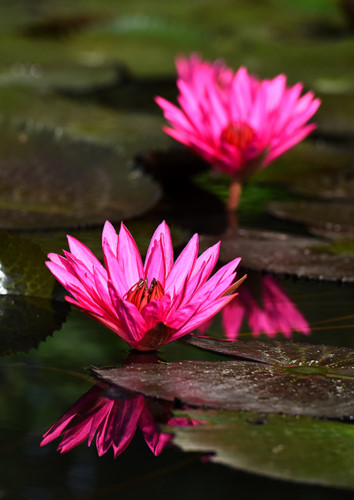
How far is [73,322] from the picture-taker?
1.18 m

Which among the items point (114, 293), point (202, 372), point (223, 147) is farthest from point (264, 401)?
point (223, 147)

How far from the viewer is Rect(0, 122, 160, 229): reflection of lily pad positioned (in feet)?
5.40

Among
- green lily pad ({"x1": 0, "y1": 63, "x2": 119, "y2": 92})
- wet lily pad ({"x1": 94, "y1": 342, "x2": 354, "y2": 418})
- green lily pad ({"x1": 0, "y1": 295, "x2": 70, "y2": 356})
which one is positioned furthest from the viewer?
green lily pad ({"x1": 0, "y1": 63, "x2": 119, "y2": 92})

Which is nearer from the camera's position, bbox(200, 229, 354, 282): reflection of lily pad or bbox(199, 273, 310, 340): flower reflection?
bbox(199, 273, 310, 340): flower reflection

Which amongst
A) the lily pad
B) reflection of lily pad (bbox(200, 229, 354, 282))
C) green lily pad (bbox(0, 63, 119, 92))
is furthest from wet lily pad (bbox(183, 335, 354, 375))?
green lily pad (bbox(0, 63, 119, 92))

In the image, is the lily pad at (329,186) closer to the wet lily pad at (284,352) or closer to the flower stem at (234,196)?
the flower stem at (234,196)

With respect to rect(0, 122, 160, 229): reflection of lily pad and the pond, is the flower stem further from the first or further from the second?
rect(0, 122, 160, 229): reflection of lily pad

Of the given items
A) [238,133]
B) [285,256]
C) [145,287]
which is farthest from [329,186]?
[145,287]

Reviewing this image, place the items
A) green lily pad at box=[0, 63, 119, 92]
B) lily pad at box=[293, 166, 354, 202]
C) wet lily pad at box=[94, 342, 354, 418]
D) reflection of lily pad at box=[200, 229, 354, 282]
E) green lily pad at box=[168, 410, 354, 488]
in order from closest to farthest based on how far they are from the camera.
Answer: green lily pad at box=[168, 410, 354, 488] < wet lily pad at box=[94, 342, 354, 418] < reflection of lily pad at box=[200, 229, 354, 282] < lily pad at box=[293, 166, 354, 202] < green lily pad at box=[0, 63, 119, 92]

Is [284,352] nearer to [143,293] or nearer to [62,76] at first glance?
[143,293]

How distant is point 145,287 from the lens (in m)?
1.01

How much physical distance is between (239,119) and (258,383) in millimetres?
832

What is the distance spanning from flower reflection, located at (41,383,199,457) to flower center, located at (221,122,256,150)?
0.83 m

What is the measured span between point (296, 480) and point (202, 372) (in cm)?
24
